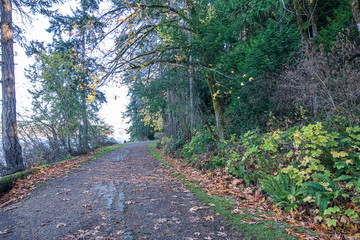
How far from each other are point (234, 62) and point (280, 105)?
3.28 meters

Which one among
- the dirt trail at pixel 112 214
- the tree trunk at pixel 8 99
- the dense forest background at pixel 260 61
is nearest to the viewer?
the dirt trail at pixel 112 214

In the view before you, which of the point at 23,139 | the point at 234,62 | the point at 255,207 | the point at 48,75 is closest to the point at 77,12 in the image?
the point at 48,75

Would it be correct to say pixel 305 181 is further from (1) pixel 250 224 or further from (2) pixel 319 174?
(1) pixel 250 224

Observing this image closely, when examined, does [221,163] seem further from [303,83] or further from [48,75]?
[48,75]

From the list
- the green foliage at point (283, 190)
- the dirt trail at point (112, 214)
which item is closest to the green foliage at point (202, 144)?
the dirt trail at point (112, 214)

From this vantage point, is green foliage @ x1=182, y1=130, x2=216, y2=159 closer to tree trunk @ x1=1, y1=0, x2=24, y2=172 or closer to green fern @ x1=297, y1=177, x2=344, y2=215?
green fern @ x1=297, y1=177, x2=344, y2=215

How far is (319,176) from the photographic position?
3.68 meters

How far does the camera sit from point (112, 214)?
402 cm

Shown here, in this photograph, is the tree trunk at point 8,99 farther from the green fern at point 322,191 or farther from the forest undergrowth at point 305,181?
the green fern at point 322,191

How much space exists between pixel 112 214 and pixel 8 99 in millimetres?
7361

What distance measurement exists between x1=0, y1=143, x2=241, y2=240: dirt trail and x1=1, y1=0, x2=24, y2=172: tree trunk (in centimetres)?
291

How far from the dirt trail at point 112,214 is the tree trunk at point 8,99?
114 inches

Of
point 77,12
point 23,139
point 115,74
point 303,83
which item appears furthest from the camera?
point 77,12

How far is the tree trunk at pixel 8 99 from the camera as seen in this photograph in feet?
26.1
